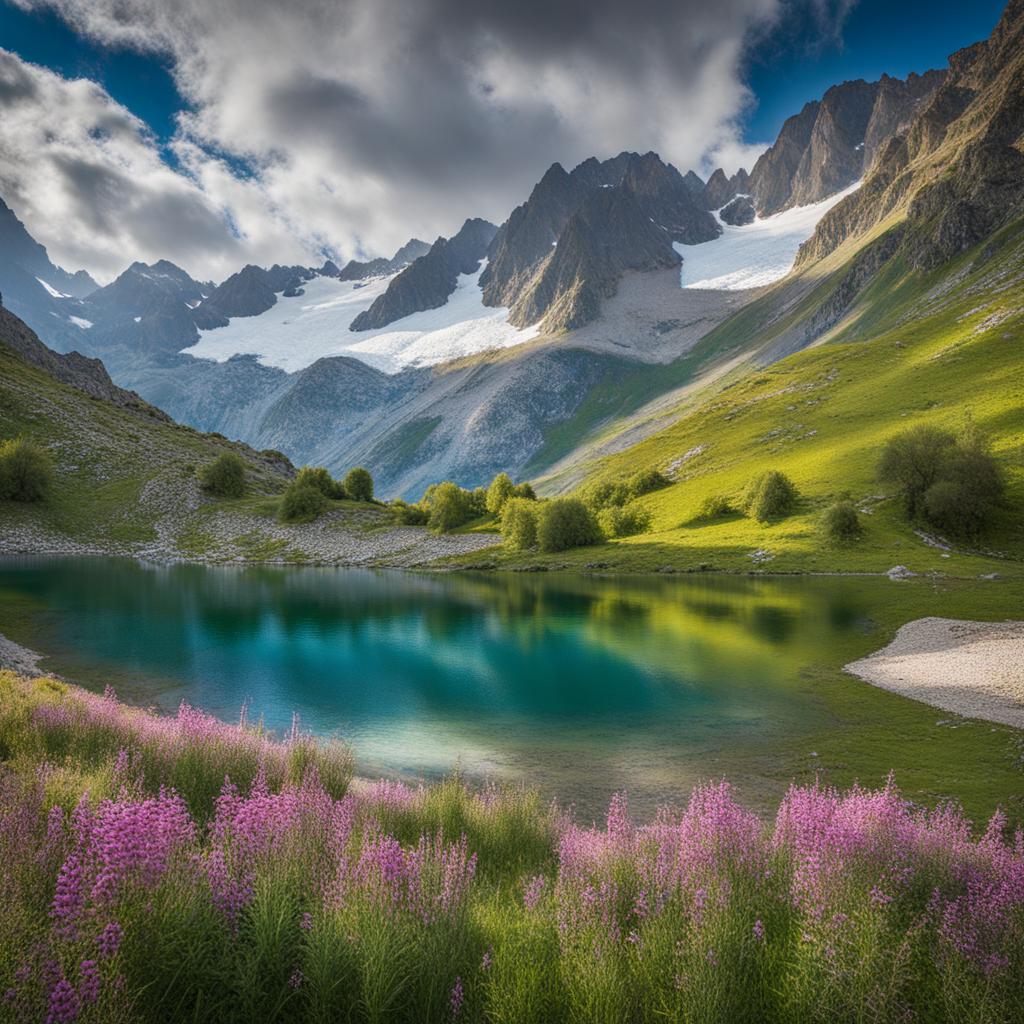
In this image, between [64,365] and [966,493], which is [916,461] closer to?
[966,493]

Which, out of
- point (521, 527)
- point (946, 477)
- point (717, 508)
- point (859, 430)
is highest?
point (859, 430)

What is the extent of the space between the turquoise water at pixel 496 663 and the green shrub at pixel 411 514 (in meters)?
63.5

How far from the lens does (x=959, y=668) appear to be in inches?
1099

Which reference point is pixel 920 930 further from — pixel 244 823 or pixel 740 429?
pixel 740 429

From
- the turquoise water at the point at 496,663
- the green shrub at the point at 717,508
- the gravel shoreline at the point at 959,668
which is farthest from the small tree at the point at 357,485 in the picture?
the gravel shoreline at the point at 959,668

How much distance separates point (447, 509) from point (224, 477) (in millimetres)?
46771

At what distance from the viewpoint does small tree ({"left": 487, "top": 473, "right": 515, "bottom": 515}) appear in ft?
422

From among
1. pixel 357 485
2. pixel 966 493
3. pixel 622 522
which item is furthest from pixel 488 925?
pixel 357 485

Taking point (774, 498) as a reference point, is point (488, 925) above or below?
below

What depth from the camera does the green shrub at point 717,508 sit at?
4173 inches

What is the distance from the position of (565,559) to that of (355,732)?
242ft

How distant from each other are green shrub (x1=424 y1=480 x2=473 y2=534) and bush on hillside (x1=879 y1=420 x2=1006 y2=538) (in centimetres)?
7660

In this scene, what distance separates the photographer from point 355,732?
23.0 m

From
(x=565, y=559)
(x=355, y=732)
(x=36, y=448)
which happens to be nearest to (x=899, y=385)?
(x=565, y=559)
